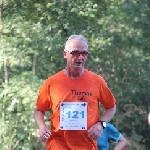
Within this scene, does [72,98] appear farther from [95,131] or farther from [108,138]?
[108,138]

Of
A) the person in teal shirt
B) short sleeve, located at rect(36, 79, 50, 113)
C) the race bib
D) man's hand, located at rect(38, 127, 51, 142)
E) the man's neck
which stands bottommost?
the person in teal shirt

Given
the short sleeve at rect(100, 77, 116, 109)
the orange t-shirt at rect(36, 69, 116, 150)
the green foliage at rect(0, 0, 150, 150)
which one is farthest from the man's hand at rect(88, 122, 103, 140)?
the green foliage at rect(0, 0, 150, 150)

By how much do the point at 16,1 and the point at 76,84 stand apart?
5777mm

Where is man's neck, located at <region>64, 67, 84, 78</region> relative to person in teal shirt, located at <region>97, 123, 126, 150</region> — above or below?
above

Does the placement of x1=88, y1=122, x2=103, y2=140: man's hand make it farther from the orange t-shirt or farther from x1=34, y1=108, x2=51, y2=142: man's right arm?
x1=34, y1=108, x2=51, y2=142: man's right arm

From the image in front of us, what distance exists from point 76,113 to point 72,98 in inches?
5.7

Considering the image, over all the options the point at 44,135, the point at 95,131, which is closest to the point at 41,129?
the point at 44,135

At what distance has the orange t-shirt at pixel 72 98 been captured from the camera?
443cm

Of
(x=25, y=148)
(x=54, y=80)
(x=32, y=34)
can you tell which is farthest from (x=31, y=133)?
(x=54, y=80)

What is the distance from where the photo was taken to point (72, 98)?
4430 millimetres

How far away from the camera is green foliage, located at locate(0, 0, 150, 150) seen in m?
10.9

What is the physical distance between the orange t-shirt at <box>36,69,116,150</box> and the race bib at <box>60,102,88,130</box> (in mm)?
26

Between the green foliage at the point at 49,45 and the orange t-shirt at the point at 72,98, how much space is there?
5.36 metres

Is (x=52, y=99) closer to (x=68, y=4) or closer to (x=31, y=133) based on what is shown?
(x=68, y=4)
